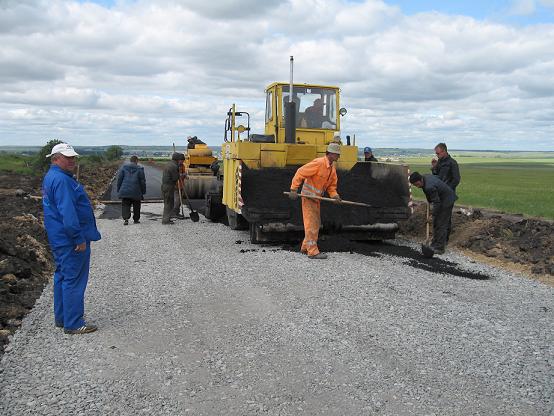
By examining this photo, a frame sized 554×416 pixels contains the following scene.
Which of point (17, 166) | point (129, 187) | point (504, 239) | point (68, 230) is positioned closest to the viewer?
point (68, 230)

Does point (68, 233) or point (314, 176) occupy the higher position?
point (314, 176)

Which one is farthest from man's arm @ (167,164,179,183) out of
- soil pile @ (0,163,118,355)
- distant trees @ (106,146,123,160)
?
distant trees @ (106,146,123,160)

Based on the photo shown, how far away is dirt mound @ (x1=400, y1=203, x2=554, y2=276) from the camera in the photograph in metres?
9.35

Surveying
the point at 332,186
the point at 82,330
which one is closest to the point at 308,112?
the point at 332,186

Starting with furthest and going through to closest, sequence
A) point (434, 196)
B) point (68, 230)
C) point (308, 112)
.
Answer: point (308, 112) < point (434, 196) < point (68, 230)

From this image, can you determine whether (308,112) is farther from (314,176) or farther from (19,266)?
(19,266)

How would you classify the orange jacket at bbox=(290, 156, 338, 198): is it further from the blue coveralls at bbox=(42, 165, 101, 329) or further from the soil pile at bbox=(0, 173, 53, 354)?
the blue coveralls at bbox=(42, 165, 101, 329)

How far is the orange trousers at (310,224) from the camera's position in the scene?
30.7 ft

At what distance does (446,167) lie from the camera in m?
10.5


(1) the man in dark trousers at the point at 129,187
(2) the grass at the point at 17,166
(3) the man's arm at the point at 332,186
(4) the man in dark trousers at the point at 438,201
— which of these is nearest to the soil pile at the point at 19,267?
(1) the man in dark trousers at the point at 129,187

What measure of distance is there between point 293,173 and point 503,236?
4.22 meters

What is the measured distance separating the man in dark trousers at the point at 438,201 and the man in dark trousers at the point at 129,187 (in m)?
7.02

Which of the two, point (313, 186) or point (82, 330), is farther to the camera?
point (313, 186)

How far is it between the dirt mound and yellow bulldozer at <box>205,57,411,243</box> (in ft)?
4.66
